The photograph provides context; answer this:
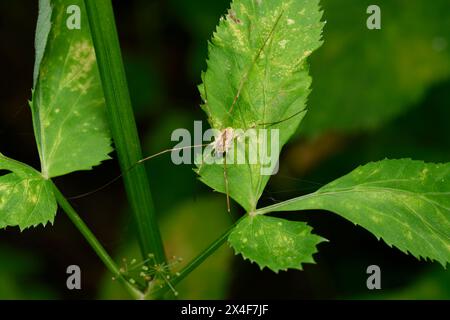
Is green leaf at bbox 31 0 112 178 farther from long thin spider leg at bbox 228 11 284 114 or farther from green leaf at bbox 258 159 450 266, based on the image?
green leaf at bbox 258 159 450 266

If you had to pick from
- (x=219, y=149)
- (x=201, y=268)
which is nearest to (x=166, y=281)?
(x=219, y=149)

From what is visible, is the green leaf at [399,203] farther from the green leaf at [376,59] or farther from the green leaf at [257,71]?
the green leaf at [376,59]

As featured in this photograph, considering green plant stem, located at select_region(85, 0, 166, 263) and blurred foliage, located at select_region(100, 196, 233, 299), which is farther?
blurred foliage, located at select_region(100, 196, 233, 299)

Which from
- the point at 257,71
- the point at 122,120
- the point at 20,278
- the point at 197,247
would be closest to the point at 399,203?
the point at 257,71

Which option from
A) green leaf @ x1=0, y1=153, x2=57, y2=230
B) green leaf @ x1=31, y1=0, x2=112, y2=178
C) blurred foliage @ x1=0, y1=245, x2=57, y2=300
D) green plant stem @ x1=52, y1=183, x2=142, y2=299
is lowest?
blurred foliage @ x1=0, y1=245, x2=57, y2=300

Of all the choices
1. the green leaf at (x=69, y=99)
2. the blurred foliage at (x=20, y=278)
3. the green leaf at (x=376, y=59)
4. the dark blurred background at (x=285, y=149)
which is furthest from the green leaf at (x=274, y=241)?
the blurred foliage at (x=20, y=278)

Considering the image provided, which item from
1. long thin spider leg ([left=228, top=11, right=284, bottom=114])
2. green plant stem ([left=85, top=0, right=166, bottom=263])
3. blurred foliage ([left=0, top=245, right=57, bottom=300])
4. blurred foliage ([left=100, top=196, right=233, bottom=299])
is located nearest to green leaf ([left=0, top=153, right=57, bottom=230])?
green plant stem ([left=85, top=0, right=166, bottom=263])

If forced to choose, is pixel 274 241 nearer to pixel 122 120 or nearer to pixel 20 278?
pixel 122 120
